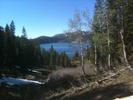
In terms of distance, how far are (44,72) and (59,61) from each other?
14.2 meters

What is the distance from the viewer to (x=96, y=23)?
159 feet

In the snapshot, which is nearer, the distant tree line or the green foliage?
the green foliage

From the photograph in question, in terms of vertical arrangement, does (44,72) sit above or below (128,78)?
below

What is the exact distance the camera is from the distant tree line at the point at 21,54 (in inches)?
3132

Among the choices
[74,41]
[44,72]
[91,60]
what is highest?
[74,41]

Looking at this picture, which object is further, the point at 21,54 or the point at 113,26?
the point at 21,54

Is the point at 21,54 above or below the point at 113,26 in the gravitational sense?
below

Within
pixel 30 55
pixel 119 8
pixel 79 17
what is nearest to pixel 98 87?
pixel 119 8

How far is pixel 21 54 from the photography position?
295 feet

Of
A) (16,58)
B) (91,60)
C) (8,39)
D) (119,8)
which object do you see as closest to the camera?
(119,8)

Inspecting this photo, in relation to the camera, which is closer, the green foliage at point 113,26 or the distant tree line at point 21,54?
the green foliage at point 113,26

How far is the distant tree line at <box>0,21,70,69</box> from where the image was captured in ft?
261

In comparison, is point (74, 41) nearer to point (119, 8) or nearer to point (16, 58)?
point (119, 8)

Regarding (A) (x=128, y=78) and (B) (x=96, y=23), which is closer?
(A) (x=128, y=78)
